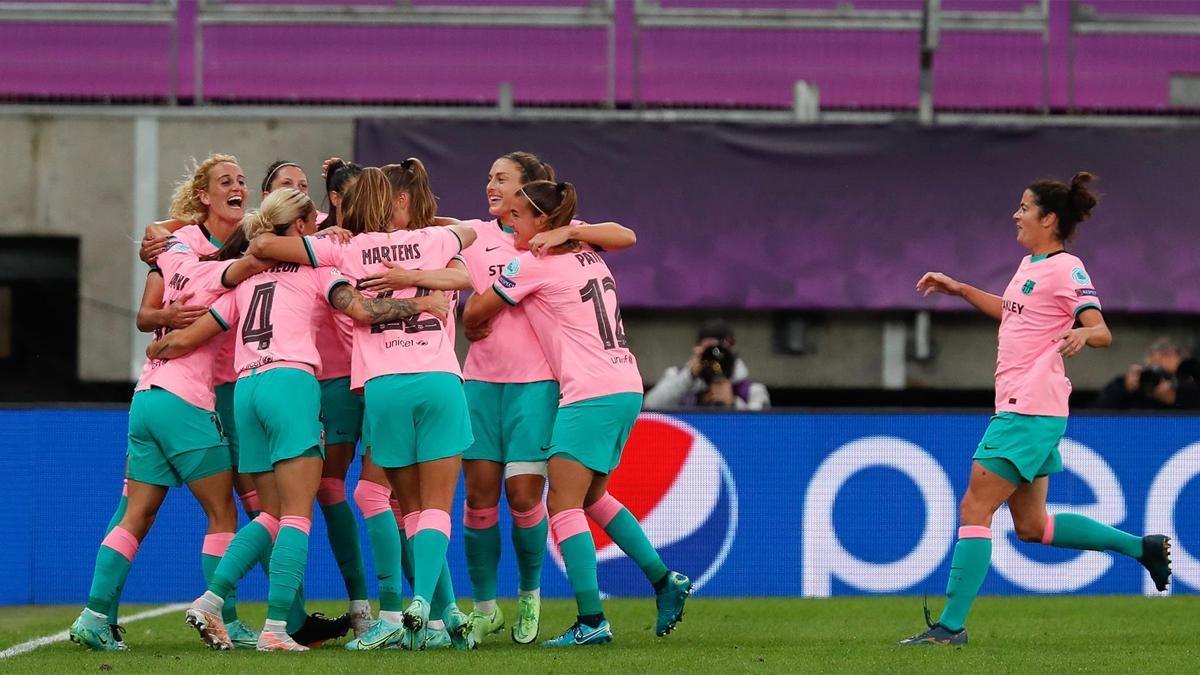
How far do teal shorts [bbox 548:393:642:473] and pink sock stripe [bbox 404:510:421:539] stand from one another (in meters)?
0.61

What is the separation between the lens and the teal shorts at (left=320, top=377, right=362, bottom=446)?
7449mm

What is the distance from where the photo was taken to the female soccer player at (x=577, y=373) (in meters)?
7.12

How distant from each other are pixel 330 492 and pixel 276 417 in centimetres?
83

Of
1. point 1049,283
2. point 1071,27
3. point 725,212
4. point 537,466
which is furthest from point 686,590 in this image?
point 1071,27

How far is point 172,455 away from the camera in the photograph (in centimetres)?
721

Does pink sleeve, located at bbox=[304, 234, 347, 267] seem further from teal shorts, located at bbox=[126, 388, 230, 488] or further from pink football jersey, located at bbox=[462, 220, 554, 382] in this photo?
teal shorts, located at bbox=[126, 388, 230, 488]

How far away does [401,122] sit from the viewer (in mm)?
13648

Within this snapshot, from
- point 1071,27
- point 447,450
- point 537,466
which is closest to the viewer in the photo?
point 447,450

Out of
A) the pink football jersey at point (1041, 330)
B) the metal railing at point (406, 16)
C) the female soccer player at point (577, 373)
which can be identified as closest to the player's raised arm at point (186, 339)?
the female soccer player at point (577, 373)

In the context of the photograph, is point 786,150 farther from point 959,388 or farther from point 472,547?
point 472,547

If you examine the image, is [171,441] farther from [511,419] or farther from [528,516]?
[528,516]

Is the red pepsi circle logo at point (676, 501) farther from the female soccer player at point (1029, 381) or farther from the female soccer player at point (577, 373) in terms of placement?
the female soccer player at point (1029, 381)

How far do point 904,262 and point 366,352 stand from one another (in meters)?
7.85

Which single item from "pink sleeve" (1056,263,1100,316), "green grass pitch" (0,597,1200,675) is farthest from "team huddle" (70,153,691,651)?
"pink sleeve" (1056,263,1100,316)
